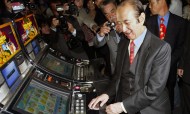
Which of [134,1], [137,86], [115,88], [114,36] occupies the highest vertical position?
[114,36]

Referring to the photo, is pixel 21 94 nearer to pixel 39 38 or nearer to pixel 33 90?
pixel 33 90

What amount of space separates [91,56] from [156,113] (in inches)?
101

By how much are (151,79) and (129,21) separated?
1.43 feet

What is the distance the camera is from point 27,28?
2.43m

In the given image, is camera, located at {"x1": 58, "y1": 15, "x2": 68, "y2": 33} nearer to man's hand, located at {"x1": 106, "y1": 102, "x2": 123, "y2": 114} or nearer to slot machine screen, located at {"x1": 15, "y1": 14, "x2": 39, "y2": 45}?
slot machine screen, located at {"x1": 15, "y1": 14, "x2": 39, "y2": 45}

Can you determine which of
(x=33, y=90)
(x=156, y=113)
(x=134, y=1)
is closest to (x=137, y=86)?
(x=156, y=113)

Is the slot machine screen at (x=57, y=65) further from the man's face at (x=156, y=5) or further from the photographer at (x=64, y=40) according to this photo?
the man's face at (x=156, y=5)

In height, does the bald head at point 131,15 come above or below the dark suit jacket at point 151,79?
above

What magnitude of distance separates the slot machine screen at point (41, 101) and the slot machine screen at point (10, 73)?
126 mm

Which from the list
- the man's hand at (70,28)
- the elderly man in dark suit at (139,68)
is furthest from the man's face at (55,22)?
the elderly man in dark suit at (139,68)

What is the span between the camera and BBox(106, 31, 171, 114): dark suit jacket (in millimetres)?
1535

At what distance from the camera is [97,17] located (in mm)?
4273

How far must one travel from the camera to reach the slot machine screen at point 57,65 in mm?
2389

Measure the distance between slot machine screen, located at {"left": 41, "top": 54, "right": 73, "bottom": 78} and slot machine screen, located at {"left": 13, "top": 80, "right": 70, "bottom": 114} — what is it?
0.45 metres
